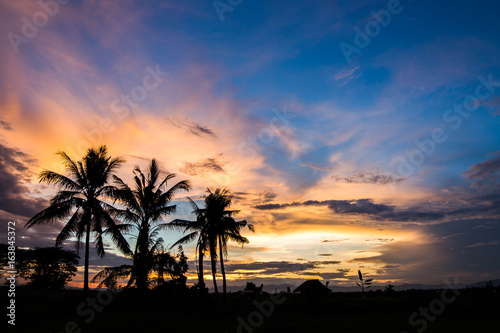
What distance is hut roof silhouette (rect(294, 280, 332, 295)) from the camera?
4847 cm

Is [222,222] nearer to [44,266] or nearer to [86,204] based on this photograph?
[86,204]

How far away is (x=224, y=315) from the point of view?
2302 centimetres

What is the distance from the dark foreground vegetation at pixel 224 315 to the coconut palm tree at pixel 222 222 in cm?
826

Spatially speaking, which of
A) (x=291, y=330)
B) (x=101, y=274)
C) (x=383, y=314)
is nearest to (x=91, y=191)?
(x=101, y=274)

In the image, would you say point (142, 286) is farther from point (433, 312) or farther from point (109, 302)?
point (433, 312)

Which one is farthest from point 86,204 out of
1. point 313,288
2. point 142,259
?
point 313,288

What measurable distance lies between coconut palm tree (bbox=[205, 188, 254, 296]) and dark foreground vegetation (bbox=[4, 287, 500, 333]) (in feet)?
27.1

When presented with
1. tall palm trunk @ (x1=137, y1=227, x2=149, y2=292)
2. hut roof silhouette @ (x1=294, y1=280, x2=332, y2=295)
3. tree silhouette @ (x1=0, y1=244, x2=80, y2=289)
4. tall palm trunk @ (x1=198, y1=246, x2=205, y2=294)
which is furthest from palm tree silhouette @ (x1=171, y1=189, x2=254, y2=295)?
tree silhouette @ (x1=0, y1=244, x2=80, y2=289)

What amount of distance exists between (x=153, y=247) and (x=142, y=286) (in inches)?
113

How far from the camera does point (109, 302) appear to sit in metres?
23.0

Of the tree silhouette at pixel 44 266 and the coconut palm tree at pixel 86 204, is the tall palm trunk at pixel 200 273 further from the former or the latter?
the tree silhouette at pixel 44 266

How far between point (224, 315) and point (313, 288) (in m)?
29.8

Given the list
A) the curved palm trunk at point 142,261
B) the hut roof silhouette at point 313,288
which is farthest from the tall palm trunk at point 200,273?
the hut roof silhouette at point 313,288

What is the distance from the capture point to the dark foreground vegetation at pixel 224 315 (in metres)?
16.9
